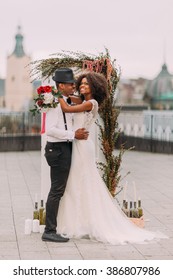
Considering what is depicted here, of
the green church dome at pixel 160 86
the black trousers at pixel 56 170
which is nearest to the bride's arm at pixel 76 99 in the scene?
the black trousers at pixel 56 170

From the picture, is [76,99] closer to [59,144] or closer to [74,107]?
[74,107]

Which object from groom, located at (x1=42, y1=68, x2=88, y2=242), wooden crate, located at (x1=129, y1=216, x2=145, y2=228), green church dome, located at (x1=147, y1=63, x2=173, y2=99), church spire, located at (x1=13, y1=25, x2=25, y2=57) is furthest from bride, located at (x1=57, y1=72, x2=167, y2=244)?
church spire, located at (x1=13, y1=25, x2=25, y2=57)

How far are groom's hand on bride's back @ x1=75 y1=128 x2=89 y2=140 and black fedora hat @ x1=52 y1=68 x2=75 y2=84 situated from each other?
0.50 metres

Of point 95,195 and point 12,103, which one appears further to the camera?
point 12,103

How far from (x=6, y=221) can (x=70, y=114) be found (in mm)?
1945

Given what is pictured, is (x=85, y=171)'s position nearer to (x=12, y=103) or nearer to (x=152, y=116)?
(x=152, y=116)

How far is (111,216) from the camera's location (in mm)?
6867

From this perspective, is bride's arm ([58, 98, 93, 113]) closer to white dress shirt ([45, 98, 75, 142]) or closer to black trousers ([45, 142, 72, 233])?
white dress shirt ([45, 98, 75, 142])

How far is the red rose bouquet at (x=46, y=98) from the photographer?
654cm

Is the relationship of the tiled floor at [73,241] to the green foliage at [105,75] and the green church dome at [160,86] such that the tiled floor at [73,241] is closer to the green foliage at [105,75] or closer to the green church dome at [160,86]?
the green foliage at [105,75]

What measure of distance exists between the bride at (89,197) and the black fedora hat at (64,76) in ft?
0.50

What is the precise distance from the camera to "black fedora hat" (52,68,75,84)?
21.5 ft

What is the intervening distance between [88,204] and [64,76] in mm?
1343

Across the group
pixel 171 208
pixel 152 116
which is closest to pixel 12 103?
pixel 152 116
